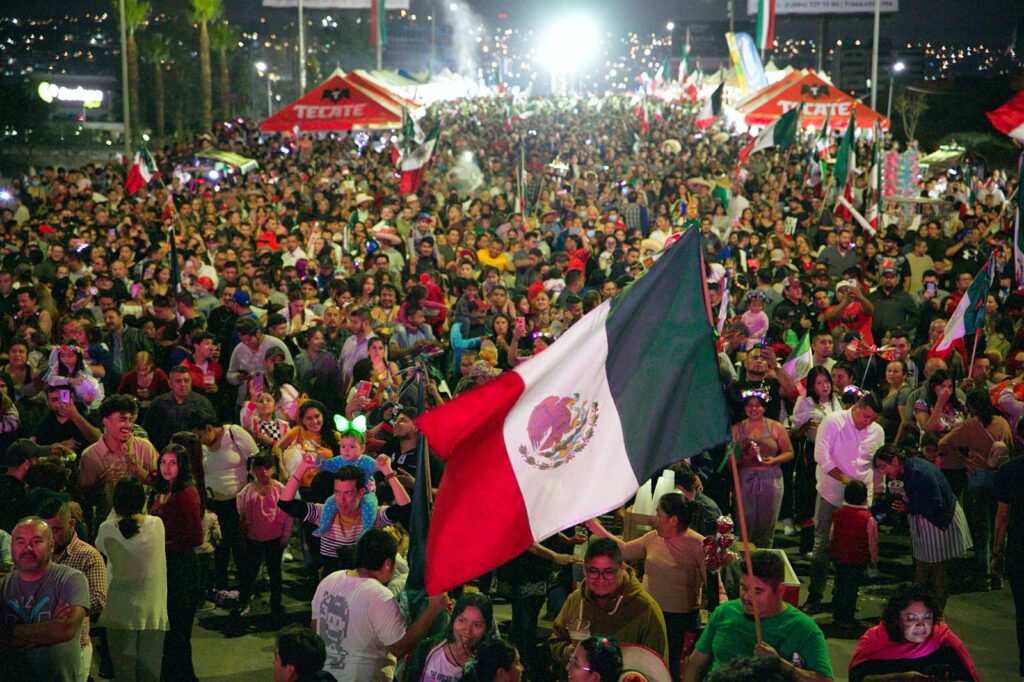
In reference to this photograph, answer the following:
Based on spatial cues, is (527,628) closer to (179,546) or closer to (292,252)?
(179,546)

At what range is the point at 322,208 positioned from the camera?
21.2 m

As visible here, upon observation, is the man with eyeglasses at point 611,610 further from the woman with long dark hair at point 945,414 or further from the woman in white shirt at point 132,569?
the woman with long dark hair at point 945,414

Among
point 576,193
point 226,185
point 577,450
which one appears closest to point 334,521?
point 577,450

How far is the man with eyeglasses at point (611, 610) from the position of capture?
5.74m

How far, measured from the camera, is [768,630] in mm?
5375

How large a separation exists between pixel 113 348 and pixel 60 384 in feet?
6.91

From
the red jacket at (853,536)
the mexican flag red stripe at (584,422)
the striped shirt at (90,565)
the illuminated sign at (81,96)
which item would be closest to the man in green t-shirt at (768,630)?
the mexican flag red stripe at (584,422)

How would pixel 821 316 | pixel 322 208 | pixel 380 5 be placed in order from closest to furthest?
pixel 821 316 < pixel 322 208 < pixel 380 5

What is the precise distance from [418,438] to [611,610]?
128 cm

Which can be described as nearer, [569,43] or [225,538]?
[225,538]

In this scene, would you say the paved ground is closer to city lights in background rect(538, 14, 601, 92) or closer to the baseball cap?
the baseball cap

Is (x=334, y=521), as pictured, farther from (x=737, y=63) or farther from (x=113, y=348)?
(x=737, y=63)

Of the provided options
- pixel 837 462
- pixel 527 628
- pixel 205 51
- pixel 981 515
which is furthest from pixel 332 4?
pixel 527 628

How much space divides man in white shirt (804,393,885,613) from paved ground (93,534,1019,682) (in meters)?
0.36
